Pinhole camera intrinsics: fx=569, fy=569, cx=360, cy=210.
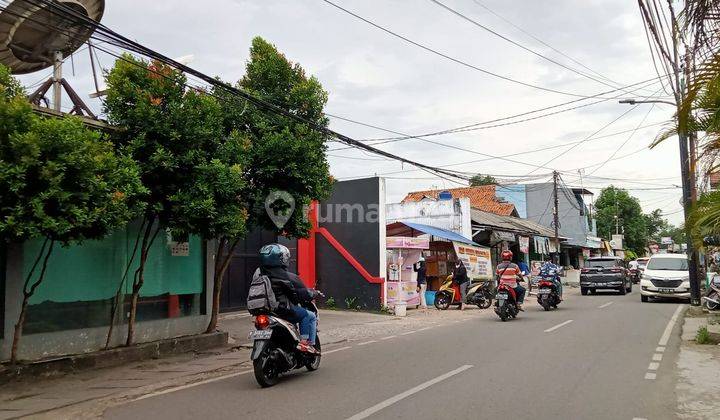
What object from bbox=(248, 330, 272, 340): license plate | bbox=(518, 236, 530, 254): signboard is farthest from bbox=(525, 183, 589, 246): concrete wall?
bbox=(248, 330, 272, 340): license plate

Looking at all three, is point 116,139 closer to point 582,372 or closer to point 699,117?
point 582,372

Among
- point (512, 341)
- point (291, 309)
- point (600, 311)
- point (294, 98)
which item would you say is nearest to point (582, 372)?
point (512, 341)

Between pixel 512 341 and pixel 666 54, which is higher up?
pixel 666 54

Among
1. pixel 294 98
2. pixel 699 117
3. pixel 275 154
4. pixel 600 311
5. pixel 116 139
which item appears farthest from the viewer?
pixel 600 311

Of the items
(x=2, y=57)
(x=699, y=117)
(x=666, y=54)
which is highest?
(x=2, y=57)

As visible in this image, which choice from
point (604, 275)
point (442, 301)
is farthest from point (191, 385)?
point (604, 275)

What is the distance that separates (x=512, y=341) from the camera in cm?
1141

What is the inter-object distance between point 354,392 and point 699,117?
5.79 m

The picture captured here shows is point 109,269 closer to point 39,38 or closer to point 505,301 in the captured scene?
point 39,38

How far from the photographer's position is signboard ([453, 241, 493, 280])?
23.5 meters

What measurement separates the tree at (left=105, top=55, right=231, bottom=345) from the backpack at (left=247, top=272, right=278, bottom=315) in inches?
99.1

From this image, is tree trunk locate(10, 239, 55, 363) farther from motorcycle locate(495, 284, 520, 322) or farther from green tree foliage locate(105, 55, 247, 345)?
motorcycle locate(495, 284, 520, 322)

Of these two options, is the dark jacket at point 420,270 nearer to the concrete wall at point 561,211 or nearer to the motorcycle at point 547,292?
the motorcycle at point 547,292

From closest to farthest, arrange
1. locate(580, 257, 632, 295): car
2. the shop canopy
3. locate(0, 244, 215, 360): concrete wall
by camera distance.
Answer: locate(0, 244, 215, 360): concrete wall, the shop canopy, locate(580, 257, 632, 295): car
